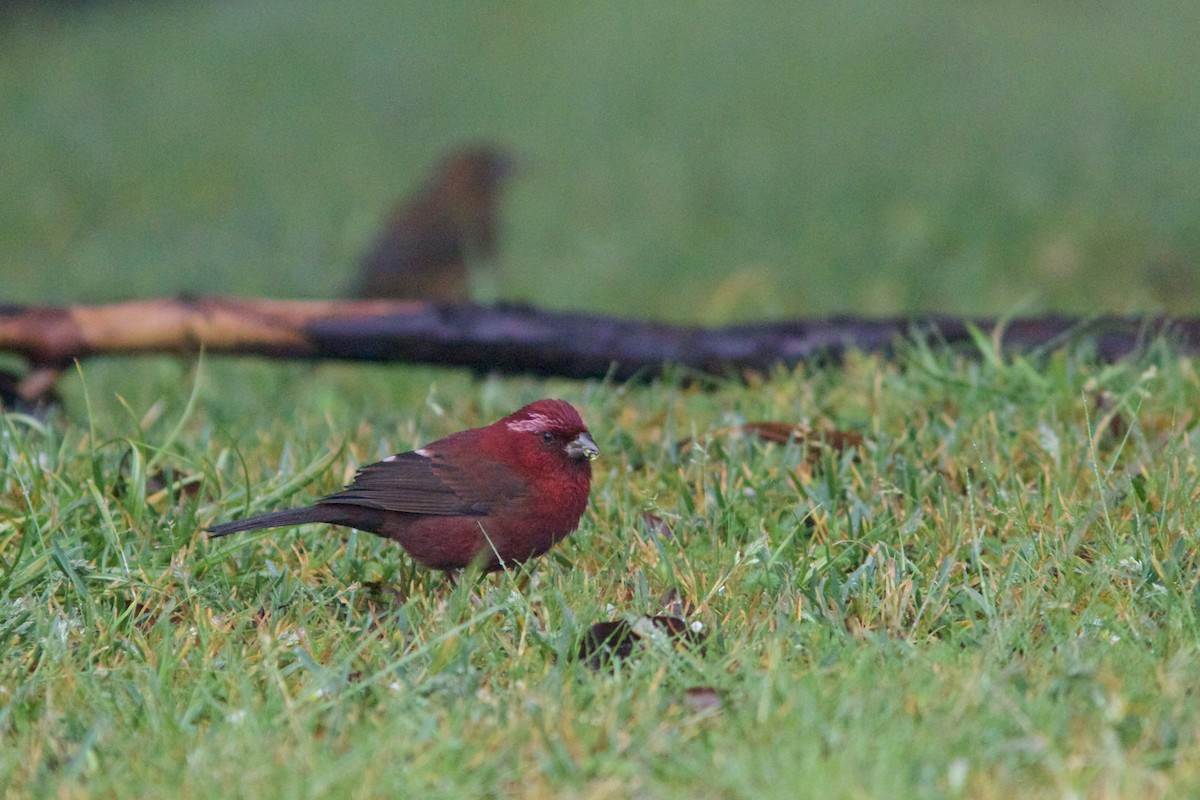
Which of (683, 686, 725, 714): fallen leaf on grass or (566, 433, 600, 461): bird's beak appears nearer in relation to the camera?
(683, 686, 725, 714): fallen leaf on grass

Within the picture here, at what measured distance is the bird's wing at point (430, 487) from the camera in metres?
3.66

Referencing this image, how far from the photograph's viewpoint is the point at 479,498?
3.69m

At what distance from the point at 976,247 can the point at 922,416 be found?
228 inches

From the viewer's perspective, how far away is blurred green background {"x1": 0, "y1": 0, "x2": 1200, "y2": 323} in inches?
390

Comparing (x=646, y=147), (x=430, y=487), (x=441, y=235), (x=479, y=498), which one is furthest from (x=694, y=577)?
(x=646, y=147)

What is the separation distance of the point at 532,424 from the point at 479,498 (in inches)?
10.4

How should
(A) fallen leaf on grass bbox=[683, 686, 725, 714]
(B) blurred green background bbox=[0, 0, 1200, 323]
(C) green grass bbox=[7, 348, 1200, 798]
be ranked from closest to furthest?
(C) green grass bbox=[7, 348, 1200, 798], (A) fallen leaf on grass bbox=[683, 686, 725, 714], (B) blurred green background bbox=[0, 0, 1200, 323]

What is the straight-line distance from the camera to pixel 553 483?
12.0 ft

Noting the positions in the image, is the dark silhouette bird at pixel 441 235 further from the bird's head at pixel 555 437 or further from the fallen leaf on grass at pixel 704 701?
the fallen leaf on grass at pixel 704 701

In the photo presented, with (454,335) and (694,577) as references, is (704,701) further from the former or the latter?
(454,335)

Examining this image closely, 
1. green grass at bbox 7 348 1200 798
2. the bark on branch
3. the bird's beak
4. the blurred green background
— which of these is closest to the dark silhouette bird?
the blurred green background

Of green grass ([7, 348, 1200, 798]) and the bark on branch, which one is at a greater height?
the bark on branch

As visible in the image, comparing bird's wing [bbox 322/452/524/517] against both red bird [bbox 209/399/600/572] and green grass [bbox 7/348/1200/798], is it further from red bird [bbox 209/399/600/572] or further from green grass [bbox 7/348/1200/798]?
green grass [bbox 7/348/1200/798]

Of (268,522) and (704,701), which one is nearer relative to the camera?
(704,701)
